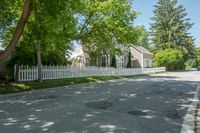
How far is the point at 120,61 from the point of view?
56031mm

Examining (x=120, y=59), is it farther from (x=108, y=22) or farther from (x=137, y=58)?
(x=108, y=22)

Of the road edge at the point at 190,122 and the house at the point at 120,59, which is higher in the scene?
the house at the point at 120,59

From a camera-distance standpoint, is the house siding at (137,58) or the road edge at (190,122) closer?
the road edge at (190,122)

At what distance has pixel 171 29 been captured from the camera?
73938mm

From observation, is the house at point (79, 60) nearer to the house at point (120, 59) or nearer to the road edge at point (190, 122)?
the house at point (120, 59)

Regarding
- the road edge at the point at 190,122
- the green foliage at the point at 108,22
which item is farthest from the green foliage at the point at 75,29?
the road edge at the point at 190,122

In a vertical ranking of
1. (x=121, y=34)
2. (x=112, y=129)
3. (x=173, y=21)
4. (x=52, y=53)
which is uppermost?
(x=173, y=21)

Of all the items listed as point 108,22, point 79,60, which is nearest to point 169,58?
point 79,60

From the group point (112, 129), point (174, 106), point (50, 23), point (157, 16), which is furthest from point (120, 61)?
point (112, 129)

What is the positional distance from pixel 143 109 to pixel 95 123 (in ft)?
9.12

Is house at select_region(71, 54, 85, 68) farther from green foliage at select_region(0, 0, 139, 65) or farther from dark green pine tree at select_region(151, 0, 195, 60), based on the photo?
dark green pine tree at select_region(151, 0, 195, 60)

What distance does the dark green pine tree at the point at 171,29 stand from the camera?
73688 millimetres

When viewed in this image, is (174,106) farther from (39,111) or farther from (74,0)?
(74,0)

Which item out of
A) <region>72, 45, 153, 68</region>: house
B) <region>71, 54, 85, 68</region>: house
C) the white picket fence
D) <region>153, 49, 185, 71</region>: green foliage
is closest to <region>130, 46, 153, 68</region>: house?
<region>72, 45, 153, 68</region>: house
